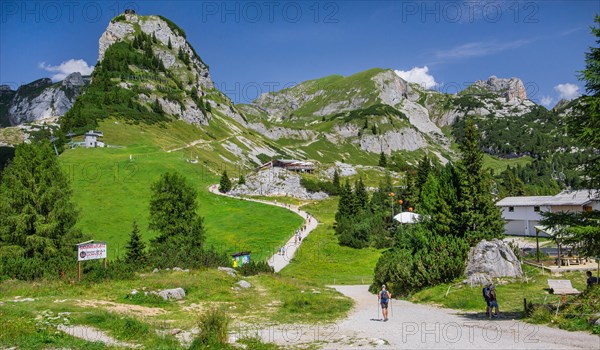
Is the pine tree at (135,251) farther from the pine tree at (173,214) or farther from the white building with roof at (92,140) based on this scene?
the white building with roof at (92,140)

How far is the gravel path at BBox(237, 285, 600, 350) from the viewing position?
15695mm

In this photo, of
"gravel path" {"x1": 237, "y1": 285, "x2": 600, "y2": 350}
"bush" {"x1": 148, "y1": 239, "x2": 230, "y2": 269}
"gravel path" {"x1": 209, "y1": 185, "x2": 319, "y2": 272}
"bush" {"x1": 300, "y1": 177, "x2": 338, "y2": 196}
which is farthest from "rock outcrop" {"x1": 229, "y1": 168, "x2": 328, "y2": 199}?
"gravel path" {"x1": 237, "y1": 285, "x2": 600, "y2": 350}

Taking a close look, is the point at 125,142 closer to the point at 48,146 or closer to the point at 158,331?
the point at 48,146

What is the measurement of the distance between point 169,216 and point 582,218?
35438 millimetres

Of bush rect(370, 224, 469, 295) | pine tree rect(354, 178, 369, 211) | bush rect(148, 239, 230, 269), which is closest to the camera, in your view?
bush rect(370, 224, 469, 295)

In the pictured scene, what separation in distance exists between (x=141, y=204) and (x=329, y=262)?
3670cm

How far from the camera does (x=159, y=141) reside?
5438 inches

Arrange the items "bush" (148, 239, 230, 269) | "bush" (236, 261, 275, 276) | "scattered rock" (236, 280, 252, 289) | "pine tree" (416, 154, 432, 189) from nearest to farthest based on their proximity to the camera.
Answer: "scattered rock" (236, 280, 252, 289) < "bush" (148, 239, 230, 269) < "bush" (236, 261, 275, 276) < "pine tree" (416, 154, 432, 189)

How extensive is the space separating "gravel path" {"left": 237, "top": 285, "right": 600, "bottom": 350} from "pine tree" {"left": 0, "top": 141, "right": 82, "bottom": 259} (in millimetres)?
23802

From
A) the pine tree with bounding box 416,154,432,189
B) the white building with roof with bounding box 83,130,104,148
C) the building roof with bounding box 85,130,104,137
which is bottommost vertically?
the pine tree with bounding box 416,154,432,189

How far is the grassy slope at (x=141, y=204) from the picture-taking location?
6438 centimetres

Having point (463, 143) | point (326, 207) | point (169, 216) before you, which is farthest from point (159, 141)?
point (463, 143)

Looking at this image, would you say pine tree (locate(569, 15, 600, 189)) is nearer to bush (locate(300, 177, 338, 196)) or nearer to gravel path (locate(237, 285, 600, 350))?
gravel path (locate(237, 285, 600, 350))

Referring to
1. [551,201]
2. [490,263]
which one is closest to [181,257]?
[490,263]
